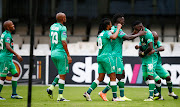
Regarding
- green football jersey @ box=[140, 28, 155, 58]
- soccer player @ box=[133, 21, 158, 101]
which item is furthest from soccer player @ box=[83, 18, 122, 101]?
green football jersey @ box=[140, 28, 155, 58]

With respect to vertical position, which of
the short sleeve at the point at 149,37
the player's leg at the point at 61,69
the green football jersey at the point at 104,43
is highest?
the short sleeve at the point at 149,37

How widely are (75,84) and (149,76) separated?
19.1ft

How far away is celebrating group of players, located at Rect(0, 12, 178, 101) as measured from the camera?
910 cm

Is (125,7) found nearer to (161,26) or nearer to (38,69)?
(161,26)

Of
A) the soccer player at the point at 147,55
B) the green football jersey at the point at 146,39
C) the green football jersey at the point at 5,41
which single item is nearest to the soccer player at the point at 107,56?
the soccer player at the point at 147,55

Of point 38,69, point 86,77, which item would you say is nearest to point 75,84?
point 86,77

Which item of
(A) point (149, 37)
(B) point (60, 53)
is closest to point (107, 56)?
(B) point (60, 53)

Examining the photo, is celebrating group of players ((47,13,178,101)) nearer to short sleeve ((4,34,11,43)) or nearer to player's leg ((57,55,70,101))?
player's leg ((57,55,70,101))

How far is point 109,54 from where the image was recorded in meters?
9.19

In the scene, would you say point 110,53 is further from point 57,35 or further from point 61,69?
point 57,35

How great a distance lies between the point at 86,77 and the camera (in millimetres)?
14953

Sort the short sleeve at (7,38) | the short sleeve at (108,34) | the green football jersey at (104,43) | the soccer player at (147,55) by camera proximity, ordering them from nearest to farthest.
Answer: the short sleeve at (108,34), the green football jersey at (104,43), the soccer player at (147,55), the short sleeve at (7,38)

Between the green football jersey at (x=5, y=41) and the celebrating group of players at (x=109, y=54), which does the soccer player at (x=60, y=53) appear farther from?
the green football jersey at (x=5, y=41)

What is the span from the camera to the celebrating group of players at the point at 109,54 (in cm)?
910
